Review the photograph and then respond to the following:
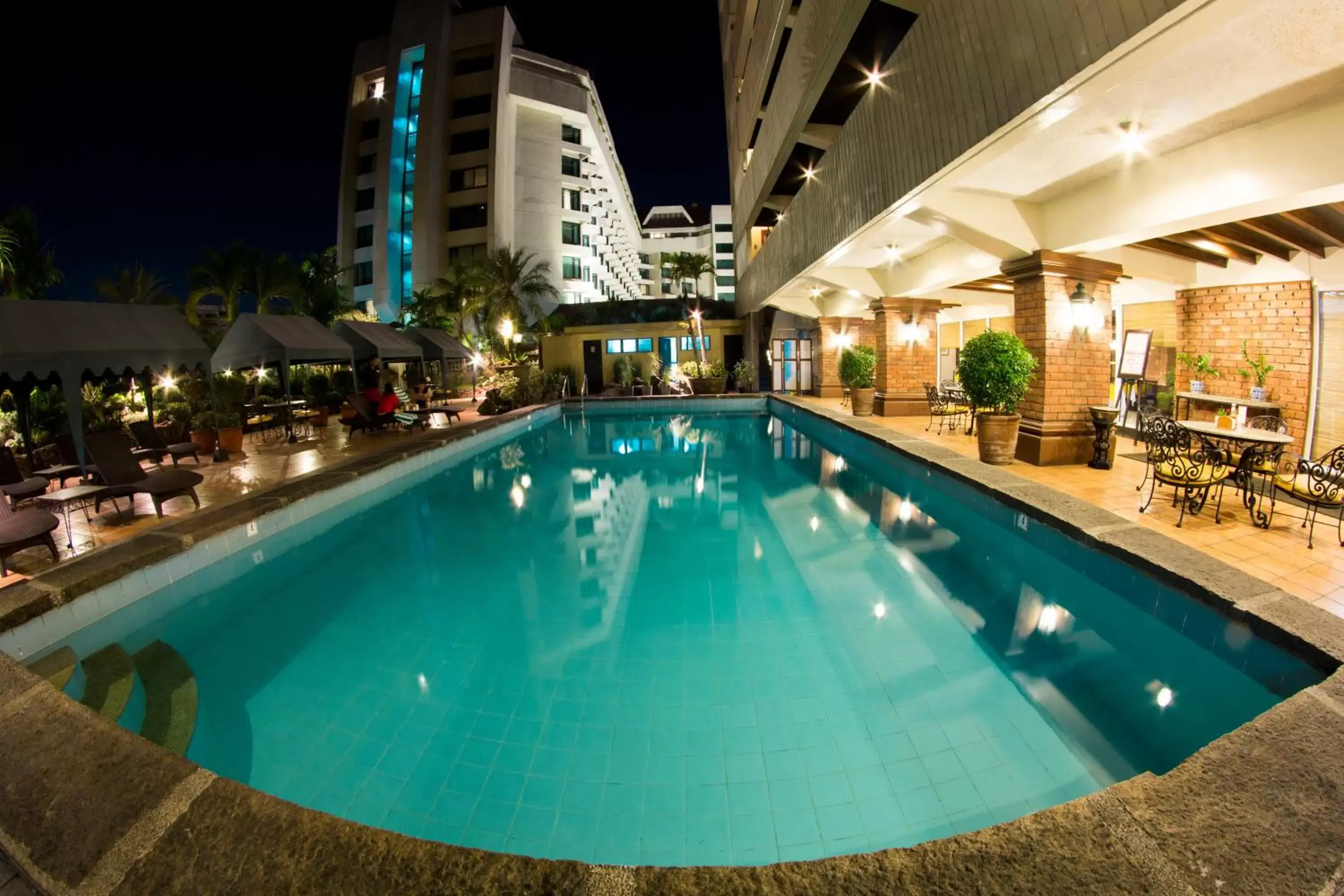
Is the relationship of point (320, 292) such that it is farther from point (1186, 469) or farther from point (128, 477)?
point (1186, 469)

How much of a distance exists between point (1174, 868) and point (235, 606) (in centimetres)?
573

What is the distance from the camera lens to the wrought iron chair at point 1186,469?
15.9 ft

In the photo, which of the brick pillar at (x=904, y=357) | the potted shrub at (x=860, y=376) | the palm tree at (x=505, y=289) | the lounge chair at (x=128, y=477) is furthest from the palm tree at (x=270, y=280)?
the brick pillar at (x=904, y=357)

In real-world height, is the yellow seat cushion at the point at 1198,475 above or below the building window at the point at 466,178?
below

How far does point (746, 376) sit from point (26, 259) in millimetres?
17829

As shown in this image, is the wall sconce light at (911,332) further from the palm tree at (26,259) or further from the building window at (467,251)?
the building window at (467,251)

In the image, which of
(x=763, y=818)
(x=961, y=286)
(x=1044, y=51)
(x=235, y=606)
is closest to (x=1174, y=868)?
(x=763, y=818)

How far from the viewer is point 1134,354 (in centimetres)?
1039

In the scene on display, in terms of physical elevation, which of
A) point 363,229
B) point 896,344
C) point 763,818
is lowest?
point 763,818

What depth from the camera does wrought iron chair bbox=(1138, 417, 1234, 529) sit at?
486 centimetres

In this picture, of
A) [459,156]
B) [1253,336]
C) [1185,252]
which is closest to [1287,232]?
[1185,252]

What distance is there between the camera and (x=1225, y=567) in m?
3.59

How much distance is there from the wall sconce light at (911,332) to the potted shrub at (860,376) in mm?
731

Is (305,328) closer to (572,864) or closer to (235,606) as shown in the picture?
(235,606)
